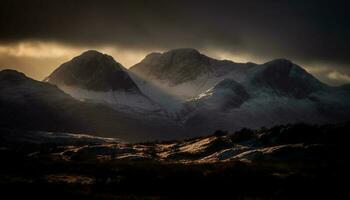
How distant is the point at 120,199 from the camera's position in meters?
119

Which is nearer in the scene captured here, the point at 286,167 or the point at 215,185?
the point at 215,185

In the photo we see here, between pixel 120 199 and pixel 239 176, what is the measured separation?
1769 inches

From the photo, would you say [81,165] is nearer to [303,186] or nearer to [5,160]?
[5,160]

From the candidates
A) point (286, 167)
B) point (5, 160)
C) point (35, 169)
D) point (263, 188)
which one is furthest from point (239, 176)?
point (5, 160)

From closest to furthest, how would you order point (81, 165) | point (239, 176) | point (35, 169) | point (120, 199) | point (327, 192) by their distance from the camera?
point (120, 199)
point (327, 192)
point (239, 176)
point (35, 169)
point (81, 165)

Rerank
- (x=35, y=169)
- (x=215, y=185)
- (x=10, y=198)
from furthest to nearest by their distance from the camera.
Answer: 1. (x=35, y=169)
2. (x=215, y=185)
3. (x=10, y=198)

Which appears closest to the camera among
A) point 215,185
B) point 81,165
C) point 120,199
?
point 120,199

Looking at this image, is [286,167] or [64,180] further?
[286,167]

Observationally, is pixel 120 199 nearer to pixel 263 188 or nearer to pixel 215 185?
pixel 215 185

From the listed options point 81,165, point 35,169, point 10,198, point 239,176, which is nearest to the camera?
point 10,198

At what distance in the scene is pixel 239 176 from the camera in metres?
155

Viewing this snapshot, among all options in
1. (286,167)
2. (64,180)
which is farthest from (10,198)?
(286,167)

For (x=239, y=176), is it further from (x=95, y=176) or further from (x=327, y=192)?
(x=95, y=176)

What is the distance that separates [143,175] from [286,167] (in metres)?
51.2
